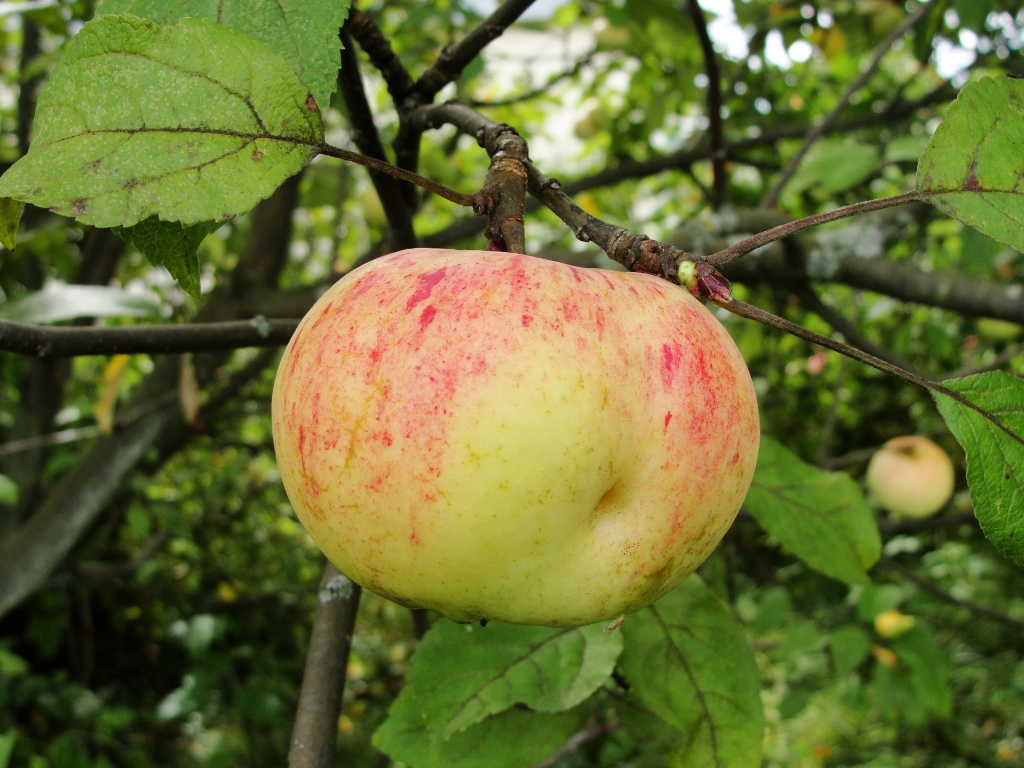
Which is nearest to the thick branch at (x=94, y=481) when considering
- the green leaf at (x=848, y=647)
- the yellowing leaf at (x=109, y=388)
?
the yellowing leaf at (x=109, y=388)

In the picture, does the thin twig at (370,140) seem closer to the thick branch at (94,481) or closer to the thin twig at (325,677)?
the thin twig at (325,677)

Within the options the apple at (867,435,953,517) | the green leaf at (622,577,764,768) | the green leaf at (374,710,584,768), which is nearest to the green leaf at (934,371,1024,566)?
the green leaf at (622,577,764,768)

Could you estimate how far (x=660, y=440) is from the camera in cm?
60

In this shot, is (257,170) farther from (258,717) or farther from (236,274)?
(258,717)

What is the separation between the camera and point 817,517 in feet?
3.54

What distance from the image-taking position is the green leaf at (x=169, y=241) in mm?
661

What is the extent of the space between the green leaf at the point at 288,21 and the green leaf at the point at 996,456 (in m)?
0.54

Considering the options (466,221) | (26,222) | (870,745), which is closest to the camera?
(466,221)

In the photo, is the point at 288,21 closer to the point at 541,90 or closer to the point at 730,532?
the point at 730,532

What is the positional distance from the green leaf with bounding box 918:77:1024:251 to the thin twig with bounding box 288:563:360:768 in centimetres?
63

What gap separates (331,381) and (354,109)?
0.43 m

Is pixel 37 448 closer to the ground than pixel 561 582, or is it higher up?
closer to the ground

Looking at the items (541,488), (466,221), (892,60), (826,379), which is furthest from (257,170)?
(892,60)

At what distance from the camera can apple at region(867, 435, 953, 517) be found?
2.48 meters
